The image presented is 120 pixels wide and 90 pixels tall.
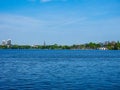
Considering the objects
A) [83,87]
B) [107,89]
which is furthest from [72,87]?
[107,89]

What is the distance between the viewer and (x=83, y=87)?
3469 centimetres

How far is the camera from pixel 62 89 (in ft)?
108

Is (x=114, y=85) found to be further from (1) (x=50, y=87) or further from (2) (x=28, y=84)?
(2) (x=28, y=84)

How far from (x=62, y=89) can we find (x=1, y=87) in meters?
6.83

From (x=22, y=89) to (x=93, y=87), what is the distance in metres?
7.82

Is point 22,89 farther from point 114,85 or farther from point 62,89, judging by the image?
point 114,85

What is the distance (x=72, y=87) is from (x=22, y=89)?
557 centimetres

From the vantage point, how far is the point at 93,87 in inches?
1359

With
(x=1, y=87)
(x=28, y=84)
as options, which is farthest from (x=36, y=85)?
(x=1, y=87)

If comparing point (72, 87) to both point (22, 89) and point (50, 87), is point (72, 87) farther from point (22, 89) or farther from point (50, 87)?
point (22, 89)

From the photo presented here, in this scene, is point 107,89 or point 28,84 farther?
point 28,84

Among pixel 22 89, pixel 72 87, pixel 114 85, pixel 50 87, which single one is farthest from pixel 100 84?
pixel 22 89

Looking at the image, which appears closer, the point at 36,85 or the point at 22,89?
the point at 22,89

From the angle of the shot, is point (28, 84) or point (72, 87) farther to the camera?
point (28, 84)
